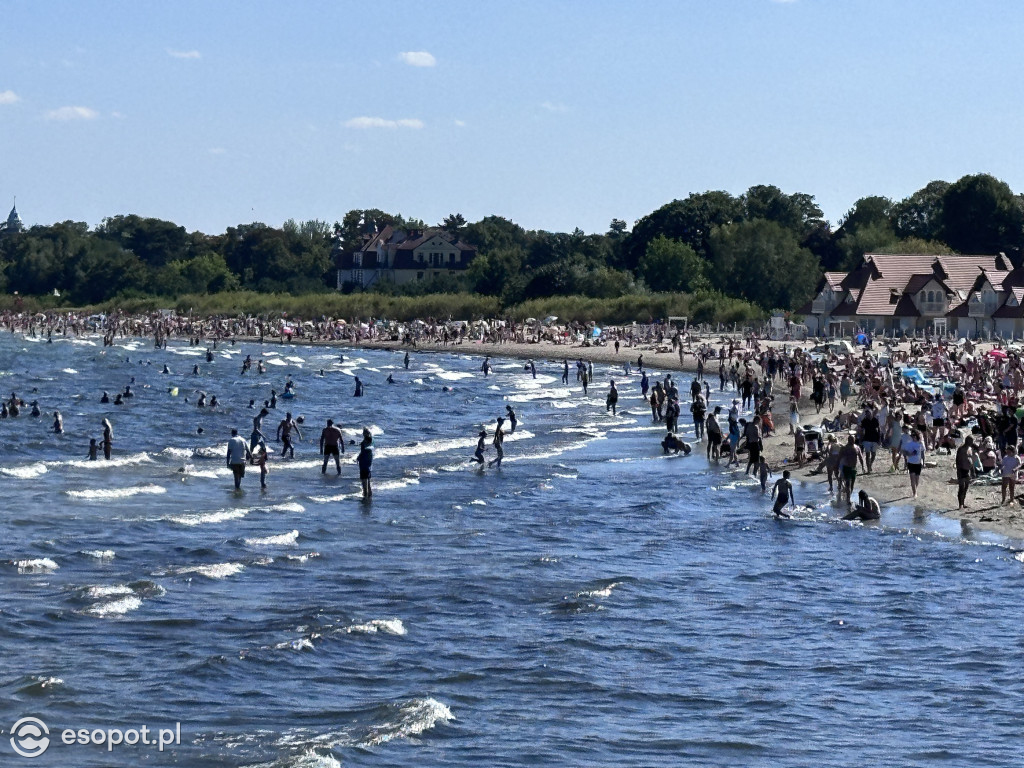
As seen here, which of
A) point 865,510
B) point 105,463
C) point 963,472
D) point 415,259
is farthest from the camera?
point 415,259

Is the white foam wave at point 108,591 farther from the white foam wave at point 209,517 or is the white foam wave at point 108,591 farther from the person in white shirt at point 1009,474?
the person in white shirt at point 1009,474

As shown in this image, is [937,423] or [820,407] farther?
[820,407]

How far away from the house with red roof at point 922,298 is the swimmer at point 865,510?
5466 cm

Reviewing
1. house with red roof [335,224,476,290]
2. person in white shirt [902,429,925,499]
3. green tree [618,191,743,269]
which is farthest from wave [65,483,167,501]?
house with red roof [335,224,476,290]

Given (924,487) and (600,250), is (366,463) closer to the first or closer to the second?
(924,487)

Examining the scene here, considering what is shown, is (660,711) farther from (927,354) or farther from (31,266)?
(31,266)

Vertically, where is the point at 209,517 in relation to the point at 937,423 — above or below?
below

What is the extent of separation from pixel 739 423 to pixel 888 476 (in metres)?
6.90

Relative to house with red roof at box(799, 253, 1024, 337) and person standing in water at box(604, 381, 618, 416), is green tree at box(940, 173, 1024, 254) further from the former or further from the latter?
person standing in water at box(604, 381, 618, 416)

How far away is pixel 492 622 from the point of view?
18.8m

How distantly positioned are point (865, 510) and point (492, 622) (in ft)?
30.3

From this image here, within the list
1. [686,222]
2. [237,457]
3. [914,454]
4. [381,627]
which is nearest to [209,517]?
[237,457]

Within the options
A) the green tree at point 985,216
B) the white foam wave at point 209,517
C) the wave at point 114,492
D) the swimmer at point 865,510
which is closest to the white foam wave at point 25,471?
the wave at point 114,492

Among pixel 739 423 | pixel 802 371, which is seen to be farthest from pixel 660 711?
pixel 802 371
